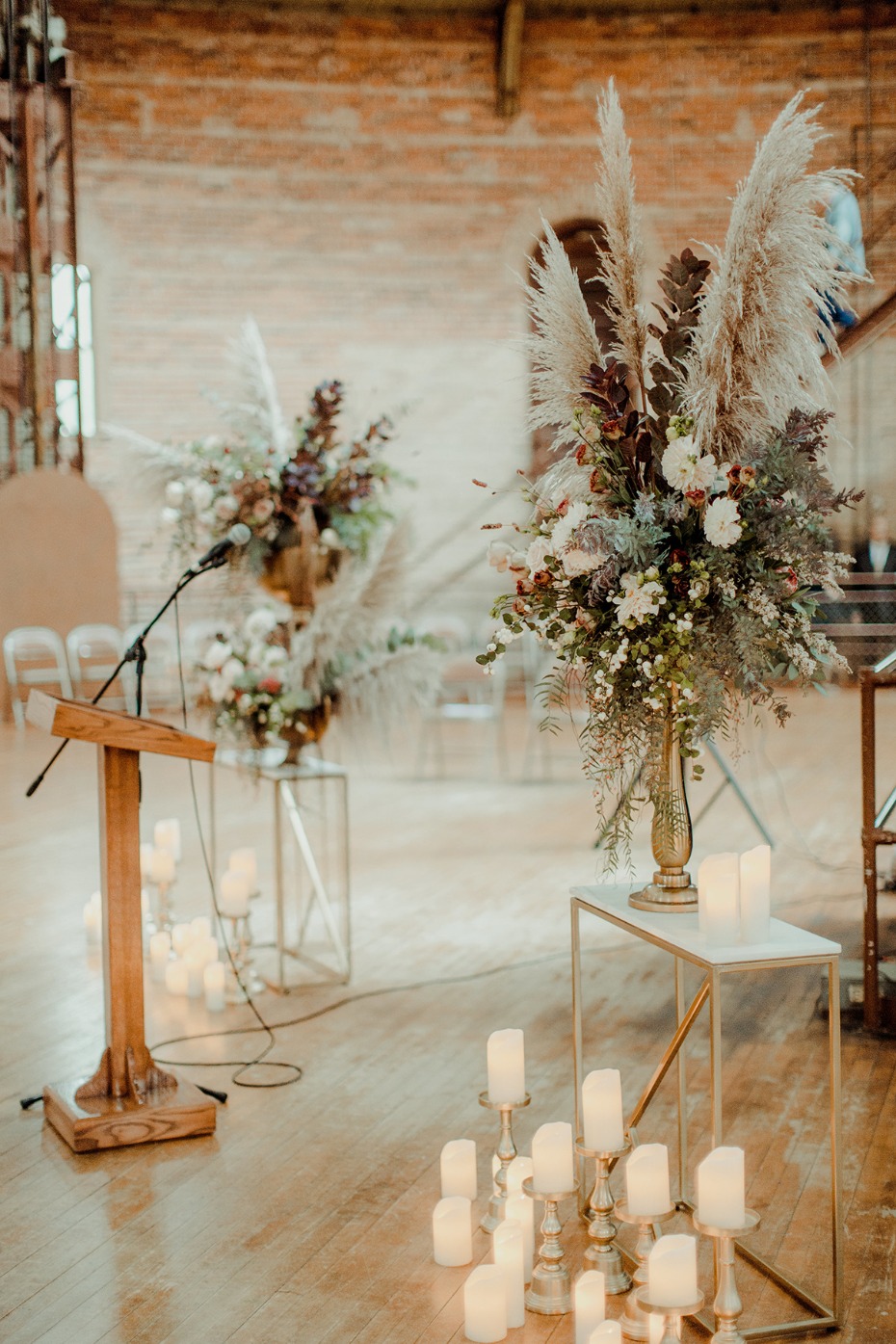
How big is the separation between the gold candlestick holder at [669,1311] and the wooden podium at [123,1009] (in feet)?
4.48

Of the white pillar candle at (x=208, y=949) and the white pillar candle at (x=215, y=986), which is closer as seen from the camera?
the white pillar candle at (x=215, y=986)

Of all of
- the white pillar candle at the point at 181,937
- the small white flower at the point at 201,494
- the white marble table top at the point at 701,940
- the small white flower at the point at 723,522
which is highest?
the small white flower at the point at 201,494

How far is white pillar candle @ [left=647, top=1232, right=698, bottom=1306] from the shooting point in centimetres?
218

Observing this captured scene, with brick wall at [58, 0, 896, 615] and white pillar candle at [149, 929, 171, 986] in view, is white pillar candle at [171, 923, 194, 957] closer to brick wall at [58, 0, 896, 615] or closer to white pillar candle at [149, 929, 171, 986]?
white pillar candle at [149, 929, 171, 986]

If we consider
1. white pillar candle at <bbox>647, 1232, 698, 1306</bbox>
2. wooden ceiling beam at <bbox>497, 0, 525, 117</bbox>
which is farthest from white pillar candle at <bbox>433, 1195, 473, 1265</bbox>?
wooden ceiling beam at <bbox>497, 0, 525, 117</bbox>

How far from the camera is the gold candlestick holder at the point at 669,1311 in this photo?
7.14ft

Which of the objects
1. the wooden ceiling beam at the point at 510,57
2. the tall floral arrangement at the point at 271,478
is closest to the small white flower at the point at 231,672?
the tall floral arrangement at the point at 271,478

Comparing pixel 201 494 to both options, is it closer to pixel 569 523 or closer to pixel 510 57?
pixel 569 523

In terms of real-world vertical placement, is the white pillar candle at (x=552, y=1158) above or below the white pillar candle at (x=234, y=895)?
below

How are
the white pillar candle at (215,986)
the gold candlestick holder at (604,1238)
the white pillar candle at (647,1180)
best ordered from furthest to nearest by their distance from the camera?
the white pillar candle at (215,986), the gold candlestick holder at (604,1238), the white pillar candle at (647,1180)

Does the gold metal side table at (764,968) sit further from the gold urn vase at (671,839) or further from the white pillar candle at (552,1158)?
the white pillar candle at (552,1158)

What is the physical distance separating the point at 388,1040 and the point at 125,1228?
48.6 inches

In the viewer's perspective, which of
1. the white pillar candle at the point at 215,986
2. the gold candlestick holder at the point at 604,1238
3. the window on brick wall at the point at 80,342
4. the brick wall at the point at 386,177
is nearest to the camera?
the gold candlestick holder at the point at 604,1238

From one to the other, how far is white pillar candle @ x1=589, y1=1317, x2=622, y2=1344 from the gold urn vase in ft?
2.47
